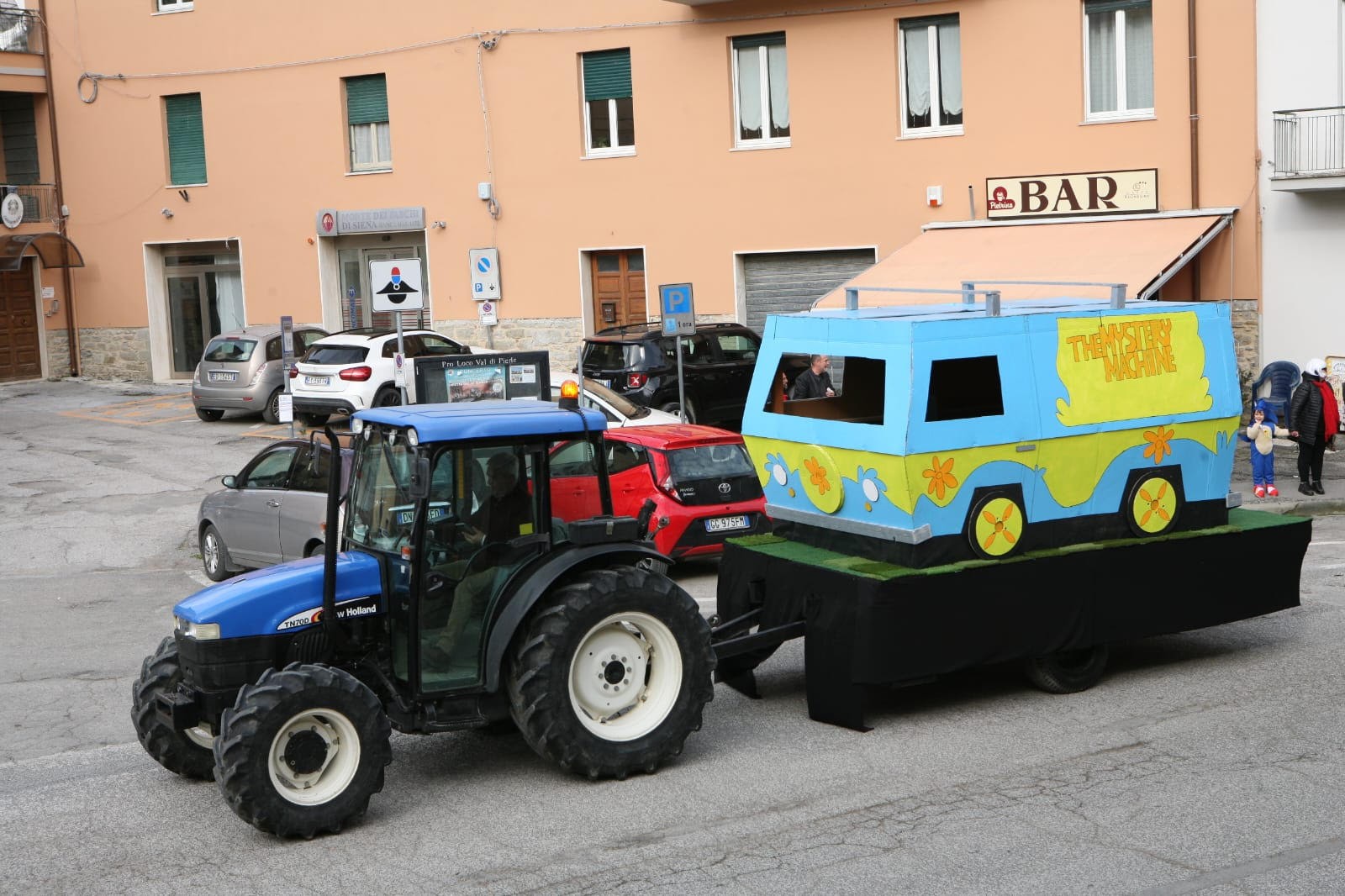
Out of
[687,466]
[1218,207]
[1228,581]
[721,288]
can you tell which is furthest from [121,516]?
[1218,207]

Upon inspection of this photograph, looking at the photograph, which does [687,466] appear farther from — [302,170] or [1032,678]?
[302,170]

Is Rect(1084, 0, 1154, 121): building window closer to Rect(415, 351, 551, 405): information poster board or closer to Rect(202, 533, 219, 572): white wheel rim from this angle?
Rect(415, 351, 551, 405): information poster board

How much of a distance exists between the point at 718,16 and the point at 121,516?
13.2 m

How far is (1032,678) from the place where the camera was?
9.45m

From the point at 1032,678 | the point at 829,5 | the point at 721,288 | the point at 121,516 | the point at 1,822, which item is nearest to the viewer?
the point at 1,822

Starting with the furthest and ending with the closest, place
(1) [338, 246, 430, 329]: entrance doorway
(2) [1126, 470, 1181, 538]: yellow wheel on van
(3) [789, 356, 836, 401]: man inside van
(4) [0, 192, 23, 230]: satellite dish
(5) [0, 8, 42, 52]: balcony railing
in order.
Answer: (5) [0, 8, 42, 52]: balcony railing
(4) [0, 192, 23, 230]: satellite dish
(1) [338, 246, 430, 329]: entrance doorway
(3) [789, 356, 836, 401]: man inside van
(2) [1126, 470, 1181, 538]: yellow wheel on van

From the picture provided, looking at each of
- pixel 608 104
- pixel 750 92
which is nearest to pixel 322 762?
pixel 750 92

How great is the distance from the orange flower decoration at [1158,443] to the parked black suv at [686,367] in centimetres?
1212

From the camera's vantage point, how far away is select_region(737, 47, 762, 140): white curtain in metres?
26.2

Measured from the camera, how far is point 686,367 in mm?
22266

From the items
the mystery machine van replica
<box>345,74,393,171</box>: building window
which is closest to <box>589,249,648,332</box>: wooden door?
<box>345,74,393,171</box>: building window

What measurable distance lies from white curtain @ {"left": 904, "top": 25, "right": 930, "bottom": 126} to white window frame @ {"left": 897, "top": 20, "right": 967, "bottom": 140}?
1.9 inches

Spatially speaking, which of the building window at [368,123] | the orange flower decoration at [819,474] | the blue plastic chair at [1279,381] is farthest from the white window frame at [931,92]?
the orange flower decoration at [819,474]

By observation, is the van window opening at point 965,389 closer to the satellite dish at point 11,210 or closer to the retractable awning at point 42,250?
the retractable awning at point 42,250
